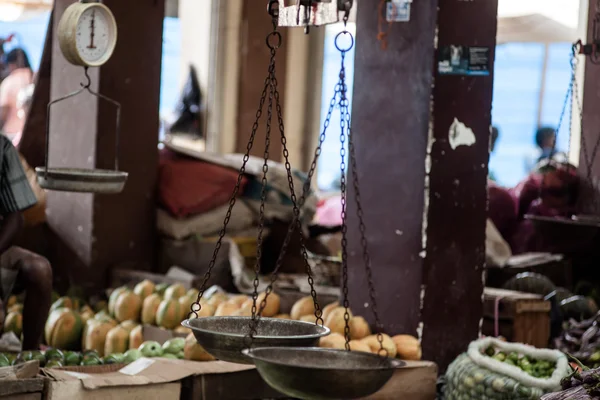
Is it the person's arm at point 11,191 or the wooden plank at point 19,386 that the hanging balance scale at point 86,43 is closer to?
the person's arm at point 11,191

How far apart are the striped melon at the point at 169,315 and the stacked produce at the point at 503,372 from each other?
1.44 m

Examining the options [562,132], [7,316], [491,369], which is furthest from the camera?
[562,132]

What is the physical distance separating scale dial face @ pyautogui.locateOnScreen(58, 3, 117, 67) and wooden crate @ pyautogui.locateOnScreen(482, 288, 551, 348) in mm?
2477

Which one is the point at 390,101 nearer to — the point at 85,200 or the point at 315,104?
the point at 85,200

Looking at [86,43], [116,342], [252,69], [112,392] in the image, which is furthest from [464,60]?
[252,69]

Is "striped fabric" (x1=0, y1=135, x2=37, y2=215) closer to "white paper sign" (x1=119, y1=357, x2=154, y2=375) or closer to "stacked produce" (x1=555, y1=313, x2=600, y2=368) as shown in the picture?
"white paper sign" (x1=119, y1=357, x2=154, y2=375)

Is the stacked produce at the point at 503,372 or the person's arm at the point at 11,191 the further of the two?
the person's arm at the point at 11,191

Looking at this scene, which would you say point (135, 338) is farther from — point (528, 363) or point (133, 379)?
point (528, 363)

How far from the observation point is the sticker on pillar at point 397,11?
465cm

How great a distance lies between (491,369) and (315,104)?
20.7ft

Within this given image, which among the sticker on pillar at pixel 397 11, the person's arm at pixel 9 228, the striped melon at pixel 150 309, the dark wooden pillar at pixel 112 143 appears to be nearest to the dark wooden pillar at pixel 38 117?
the dark wooden pillar at pixel 112 143

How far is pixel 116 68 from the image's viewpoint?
5.93 m

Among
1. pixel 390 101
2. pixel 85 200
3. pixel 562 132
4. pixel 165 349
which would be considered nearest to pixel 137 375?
pixel 165 349

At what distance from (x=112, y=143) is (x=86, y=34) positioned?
4.32 ft
